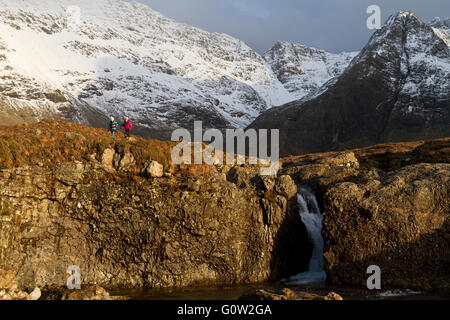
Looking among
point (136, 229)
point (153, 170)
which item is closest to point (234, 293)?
point (136, 229)

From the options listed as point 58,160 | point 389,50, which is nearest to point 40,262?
point 58,160

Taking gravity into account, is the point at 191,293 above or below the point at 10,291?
below

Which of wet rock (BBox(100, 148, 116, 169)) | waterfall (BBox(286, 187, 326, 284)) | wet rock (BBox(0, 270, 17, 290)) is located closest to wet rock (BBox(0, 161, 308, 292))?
wet rock (BBox(100, 148, 116, 169))

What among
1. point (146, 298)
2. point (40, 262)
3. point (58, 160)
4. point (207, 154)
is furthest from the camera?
point (207, 154)

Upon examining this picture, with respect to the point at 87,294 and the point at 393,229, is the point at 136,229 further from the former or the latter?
the point at 393,229

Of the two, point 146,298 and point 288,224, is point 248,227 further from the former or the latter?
point 146,298

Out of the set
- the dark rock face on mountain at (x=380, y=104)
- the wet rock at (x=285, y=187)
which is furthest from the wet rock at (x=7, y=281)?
the dark rock face on mountain at (x=380, y=104)

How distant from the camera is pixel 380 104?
17438cm

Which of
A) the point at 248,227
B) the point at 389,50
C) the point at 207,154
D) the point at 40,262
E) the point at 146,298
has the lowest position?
the point at 146,298

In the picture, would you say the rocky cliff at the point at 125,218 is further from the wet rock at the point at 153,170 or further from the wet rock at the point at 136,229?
the wet rock at the point at 153,170

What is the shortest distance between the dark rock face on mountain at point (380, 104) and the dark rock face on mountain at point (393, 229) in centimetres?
12575

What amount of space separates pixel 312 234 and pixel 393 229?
25.7 feet

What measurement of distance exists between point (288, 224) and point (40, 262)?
1707cm

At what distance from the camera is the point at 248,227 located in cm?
2836
